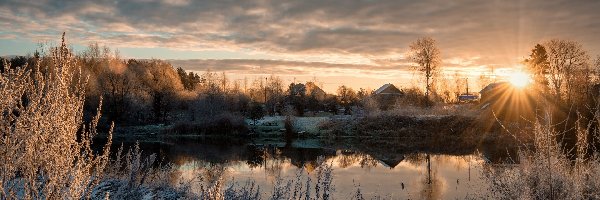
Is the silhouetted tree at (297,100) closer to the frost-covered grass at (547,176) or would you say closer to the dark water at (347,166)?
the dark water at (347,166)

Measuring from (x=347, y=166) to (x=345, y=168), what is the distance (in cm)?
85

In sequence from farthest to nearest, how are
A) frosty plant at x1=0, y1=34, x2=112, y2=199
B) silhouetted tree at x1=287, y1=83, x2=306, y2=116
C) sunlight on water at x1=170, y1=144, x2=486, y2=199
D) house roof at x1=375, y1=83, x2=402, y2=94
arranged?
1. house roof at x1=375, y1=83, x2=402, y2=94
2. silhouetted tree at x1=287, y1=83, x2=306, y2=116
3. sunlight on water at x1=170, y1=144, x2=486, y2=199
4. frosty plant at x1=0, y1=34, x2=112, y2=199

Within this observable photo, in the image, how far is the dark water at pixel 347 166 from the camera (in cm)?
1823

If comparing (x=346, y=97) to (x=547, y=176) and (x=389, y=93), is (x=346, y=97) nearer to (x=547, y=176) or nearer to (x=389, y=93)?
(x=389, y=93)

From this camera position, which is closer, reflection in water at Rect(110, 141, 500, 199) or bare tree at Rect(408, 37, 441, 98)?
reflection in water at Rect(110, 141, 500, 199)

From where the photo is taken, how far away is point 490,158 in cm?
2731

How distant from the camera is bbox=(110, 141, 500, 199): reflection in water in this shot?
59.7 feet

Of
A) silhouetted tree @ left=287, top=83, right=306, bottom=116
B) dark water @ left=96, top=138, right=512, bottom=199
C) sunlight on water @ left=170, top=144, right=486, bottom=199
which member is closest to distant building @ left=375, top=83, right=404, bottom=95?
silhouetted tree @ left=287, top=83, right=306, bottom=116

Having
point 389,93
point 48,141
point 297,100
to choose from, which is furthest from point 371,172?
point 389,93

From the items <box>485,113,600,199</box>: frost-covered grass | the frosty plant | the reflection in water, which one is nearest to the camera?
the frosty plant

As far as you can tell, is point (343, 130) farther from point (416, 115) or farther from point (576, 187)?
point (576, 187)

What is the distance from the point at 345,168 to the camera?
81.6 feet

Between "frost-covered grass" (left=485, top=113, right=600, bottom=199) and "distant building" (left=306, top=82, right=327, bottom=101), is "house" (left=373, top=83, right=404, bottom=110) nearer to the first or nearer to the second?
"distant building" (left=306, top=82, right=327, bottom=101)

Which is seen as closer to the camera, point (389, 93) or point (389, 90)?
point (389, 93)
